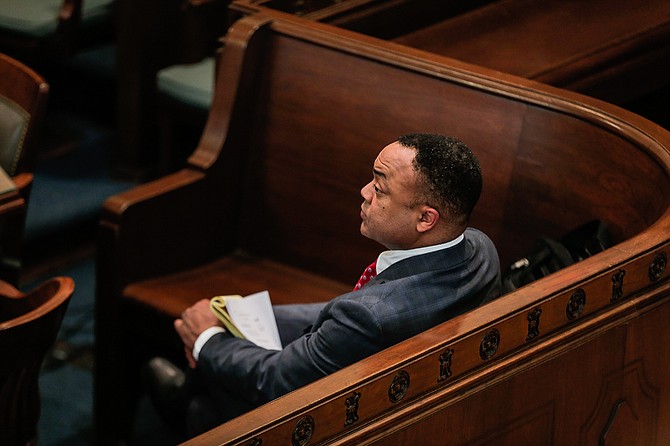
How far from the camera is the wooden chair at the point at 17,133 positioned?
3.66 m

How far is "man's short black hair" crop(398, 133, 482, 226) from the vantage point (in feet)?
8.47

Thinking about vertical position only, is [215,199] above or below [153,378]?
above

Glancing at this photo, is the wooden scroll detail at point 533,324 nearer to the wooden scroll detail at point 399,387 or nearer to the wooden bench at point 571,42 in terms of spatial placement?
the wooden scroll detail at point 399,387

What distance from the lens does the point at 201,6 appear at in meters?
4.85

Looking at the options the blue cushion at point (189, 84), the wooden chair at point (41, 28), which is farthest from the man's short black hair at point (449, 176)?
the wooden chair at point (41, 28)

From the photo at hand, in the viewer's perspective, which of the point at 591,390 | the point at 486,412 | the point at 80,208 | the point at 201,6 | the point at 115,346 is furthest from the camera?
the point at 80,208

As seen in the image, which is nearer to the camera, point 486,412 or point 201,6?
point 486,412

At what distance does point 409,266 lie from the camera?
265 centimetres

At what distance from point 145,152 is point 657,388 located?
3158 millimetres

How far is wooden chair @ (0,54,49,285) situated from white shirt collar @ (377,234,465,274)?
132 cm

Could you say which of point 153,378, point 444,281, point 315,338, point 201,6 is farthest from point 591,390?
point 201,6

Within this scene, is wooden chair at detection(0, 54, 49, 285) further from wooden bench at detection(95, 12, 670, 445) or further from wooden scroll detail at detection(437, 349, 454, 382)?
wooden scroll detail at detection(437, 349, 454, 382)

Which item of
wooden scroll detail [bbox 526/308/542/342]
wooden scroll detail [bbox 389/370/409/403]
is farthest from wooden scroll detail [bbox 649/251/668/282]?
wooden scroll detail [bbox 389/370/409/403]

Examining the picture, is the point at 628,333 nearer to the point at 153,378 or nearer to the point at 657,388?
the point at 657,388
